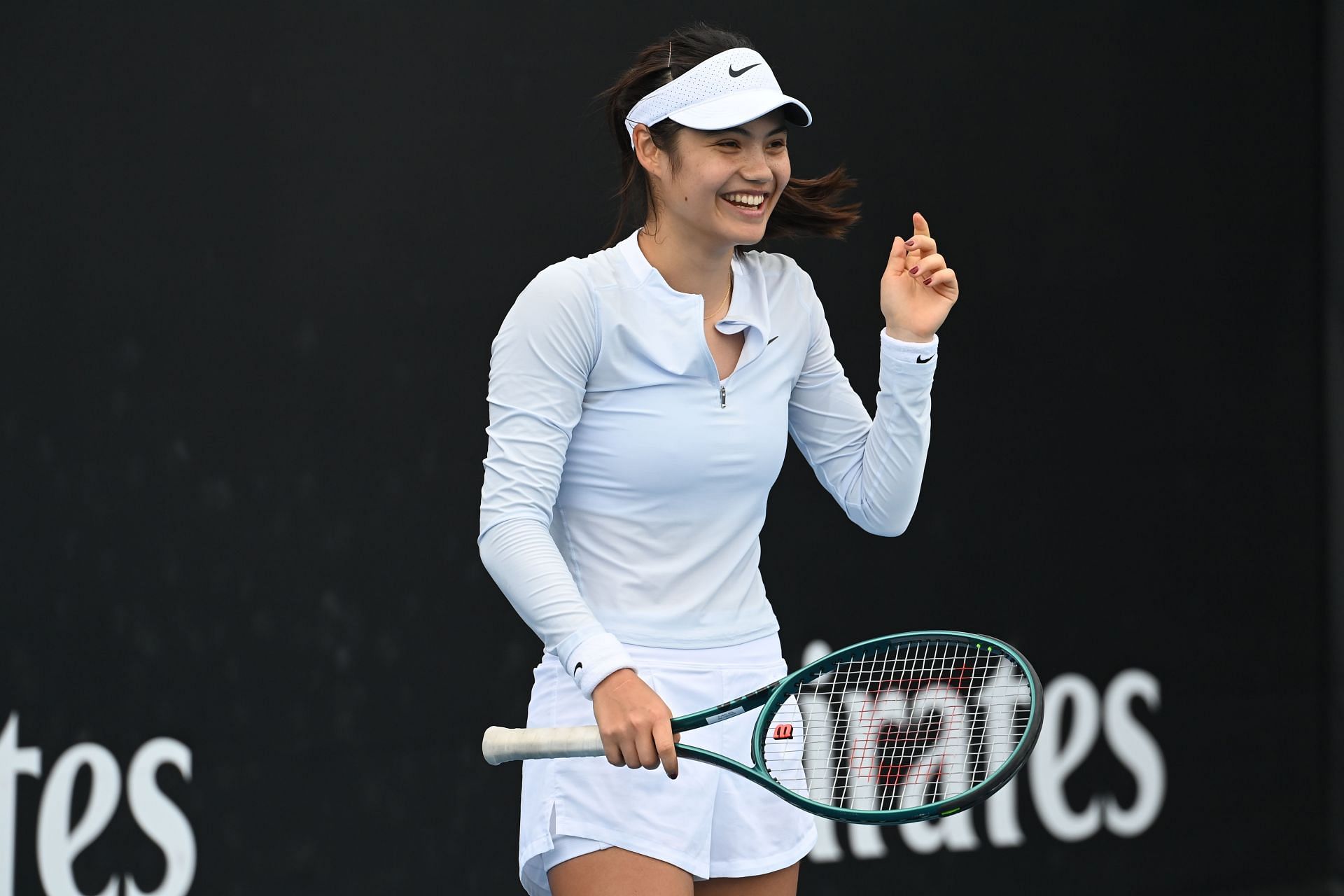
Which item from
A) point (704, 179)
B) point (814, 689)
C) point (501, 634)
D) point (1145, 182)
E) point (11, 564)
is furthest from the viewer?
point (1145, 182)

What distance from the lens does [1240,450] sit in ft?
11.0

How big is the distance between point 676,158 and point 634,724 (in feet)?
1.95

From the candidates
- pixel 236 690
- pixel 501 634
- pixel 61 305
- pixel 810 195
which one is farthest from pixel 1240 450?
pixel 61 305

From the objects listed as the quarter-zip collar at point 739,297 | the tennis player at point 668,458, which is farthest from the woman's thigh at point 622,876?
the quarter-zip collar at point 739,297

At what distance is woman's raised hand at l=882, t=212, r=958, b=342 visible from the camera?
5.85ft

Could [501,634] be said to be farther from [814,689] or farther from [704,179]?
[704,179]

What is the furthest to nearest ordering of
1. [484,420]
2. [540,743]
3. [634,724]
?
[484,420] → [540,743] → [634,724]

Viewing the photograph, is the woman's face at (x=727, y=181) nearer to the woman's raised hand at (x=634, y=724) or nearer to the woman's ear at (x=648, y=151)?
the woman's ear at (x=648, y=151)

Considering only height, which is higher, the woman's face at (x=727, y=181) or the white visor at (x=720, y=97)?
the white visor at (x=720, y=97)

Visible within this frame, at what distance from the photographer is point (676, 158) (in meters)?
1.72

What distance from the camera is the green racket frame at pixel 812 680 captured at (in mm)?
1522

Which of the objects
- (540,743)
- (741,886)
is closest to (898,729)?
(741,886)

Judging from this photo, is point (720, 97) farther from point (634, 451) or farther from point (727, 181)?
point (634, 451)

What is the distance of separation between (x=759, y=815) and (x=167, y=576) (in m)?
1.38
